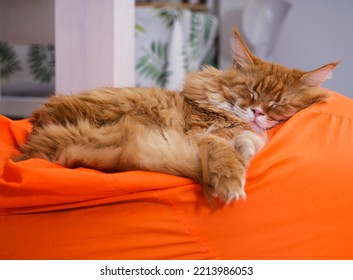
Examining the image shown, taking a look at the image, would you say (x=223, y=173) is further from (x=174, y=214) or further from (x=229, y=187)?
(x=174, y=214)

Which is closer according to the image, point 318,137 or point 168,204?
point 168,204

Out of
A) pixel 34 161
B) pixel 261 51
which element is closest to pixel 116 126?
pixel 34 161

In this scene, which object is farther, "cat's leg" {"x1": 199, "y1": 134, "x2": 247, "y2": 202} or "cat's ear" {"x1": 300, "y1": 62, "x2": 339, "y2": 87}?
"cat's ear" {"x1": 300, "y1": 62, "x2": 339, "y2": 87}

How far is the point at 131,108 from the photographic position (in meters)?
1.38

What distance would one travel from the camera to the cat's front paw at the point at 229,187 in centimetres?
103

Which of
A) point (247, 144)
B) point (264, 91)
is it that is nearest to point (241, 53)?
point (264, 91)

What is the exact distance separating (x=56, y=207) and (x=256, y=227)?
1.62 ft

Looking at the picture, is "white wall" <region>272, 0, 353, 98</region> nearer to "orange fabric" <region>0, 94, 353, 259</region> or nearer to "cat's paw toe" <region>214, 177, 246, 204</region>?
"orange fabric" <region>0, 94, 353, 259</region>

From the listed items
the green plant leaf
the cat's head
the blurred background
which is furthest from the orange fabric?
the green plant leaf

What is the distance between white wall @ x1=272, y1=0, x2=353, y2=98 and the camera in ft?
12.0

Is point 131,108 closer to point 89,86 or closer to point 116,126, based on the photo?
point 116,126

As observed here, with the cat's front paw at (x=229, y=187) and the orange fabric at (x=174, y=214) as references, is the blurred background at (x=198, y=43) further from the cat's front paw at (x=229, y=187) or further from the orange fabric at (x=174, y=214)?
the cat's front paw at (x=229, y=187)

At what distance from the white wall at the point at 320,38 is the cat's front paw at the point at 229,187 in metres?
2.88
